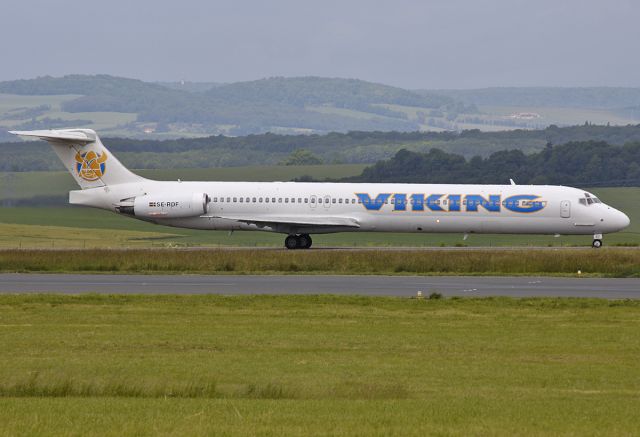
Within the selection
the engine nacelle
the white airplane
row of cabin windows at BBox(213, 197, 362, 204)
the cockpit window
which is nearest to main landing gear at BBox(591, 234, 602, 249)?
the white airplane

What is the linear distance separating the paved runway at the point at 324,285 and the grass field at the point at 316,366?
3089 mm

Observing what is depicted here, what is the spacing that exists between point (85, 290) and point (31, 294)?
2.86 metres

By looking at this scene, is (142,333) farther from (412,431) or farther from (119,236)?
(119,236)

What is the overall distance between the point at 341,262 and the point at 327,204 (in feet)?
30.2

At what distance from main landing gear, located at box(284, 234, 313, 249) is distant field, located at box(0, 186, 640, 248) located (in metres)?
8.37

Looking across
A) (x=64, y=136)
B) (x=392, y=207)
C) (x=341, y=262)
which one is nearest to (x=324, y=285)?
(x=341, y=262)

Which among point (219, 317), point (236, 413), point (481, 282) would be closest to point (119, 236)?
point (481, 282)

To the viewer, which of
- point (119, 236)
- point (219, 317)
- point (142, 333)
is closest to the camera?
point (142, 333)

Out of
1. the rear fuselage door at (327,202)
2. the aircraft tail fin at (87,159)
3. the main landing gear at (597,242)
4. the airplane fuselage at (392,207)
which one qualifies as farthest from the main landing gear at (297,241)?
the main landing gear at (597,242)

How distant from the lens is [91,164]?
53.2 metres

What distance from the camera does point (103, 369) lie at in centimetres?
1909

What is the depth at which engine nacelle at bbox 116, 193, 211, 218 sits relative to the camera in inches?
2078

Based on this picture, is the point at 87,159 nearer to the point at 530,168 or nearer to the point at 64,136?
the point at 64,136

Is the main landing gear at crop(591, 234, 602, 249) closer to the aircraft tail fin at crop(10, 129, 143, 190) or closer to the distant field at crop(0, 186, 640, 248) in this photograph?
the distant field at crop(0, 186, 640, 248)
